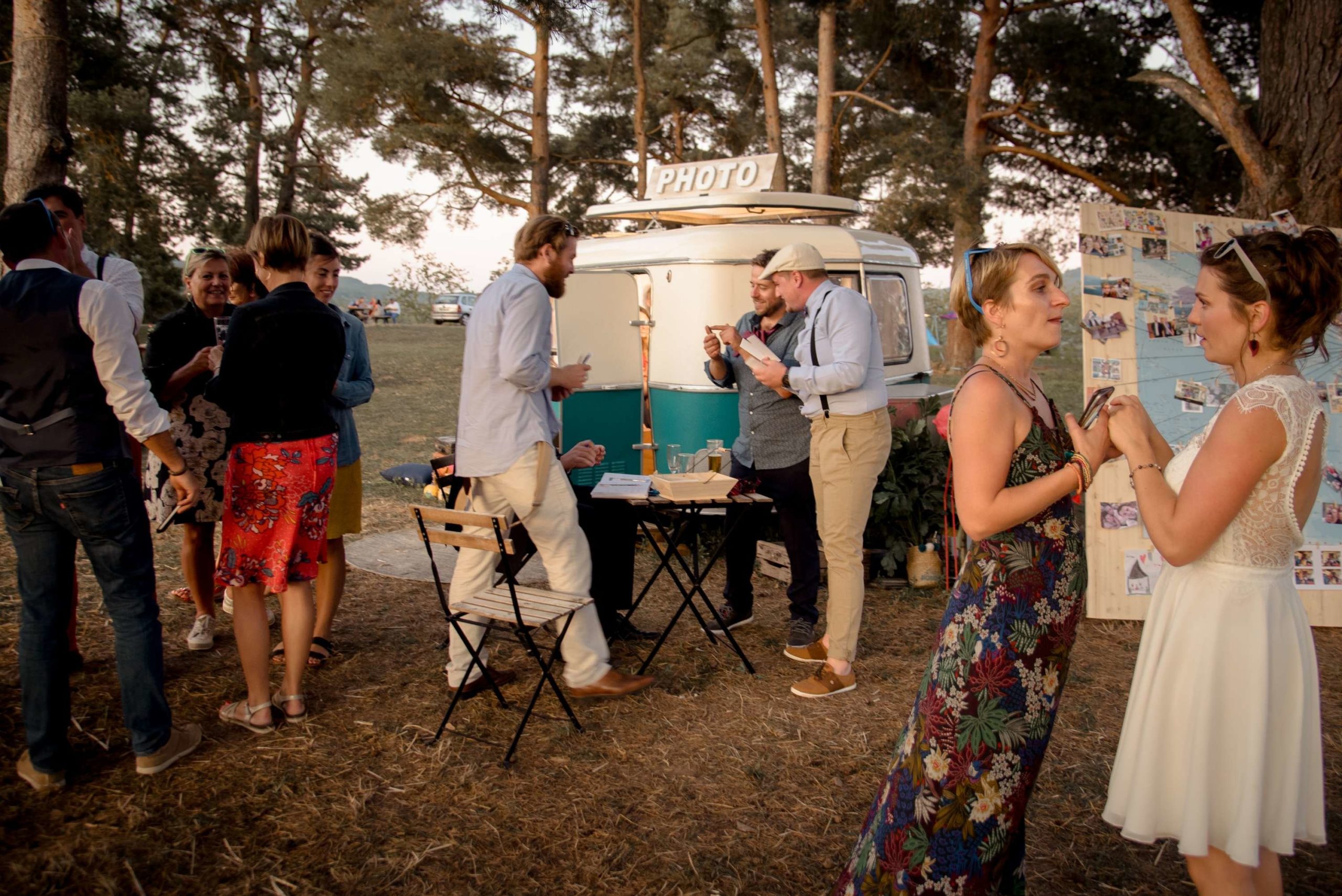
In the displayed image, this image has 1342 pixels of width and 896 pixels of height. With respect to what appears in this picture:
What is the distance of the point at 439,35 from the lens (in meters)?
17.1

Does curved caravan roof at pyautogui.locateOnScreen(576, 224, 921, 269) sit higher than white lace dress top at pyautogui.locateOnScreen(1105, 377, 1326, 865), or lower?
higher

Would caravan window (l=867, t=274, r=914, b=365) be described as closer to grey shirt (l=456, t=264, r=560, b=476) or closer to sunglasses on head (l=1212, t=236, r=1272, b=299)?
grey shirt (l=456, t=264, r=560, b=476)

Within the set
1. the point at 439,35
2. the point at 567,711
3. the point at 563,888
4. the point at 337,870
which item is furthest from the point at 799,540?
the point at 439,35

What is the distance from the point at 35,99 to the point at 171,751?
139 inches

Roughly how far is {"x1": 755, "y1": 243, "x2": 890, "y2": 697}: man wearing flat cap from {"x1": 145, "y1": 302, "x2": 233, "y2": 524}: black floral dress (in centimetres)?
268

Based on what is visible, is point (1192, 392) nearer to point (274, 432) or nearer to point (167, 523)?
point (274, 432)

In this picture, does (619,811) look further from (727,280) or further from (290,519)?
(727,280)

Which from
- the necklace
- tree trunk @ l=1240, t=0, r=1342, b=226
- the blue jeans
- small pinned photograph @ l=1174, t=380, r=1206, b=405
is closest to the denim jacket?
the blue jeans

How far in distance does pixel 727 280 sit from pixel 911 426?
5.57 ft

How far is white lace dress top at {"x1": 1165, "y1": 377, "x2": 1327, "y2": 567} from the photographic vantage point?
82.4 inches

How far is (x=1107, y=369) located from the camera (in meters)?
5.50

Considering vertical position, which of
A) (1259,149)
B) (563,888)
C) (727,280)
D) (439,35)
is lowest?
(563,888)

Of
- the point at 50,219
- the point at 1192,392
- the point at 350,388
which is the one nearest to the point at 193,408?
the point at 350,388

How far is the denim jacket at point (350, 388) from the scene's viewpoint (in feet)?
15.6
